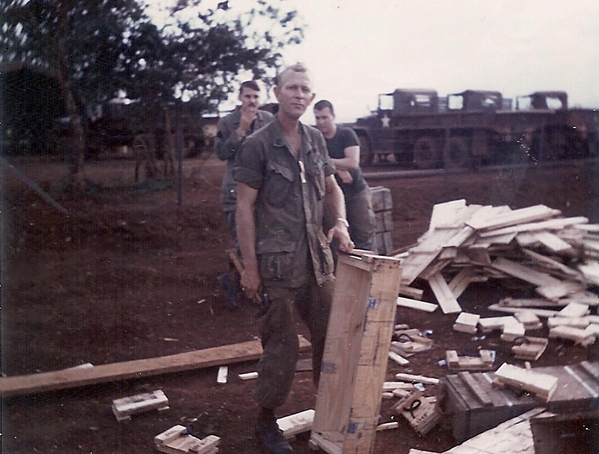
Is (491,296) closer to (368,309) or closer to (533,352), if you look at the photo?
(533,352)

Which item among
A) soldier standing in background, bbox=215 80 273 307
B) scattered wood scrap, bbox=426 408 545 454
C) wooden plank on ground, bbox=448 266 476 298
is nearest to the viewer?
scattered wood scrap, bbox=426 408 545 454

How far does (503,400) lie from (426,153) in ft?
35.6

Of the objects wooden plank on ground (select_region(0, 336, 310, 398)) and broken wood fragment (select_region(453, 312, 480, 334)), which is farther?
broken wood fragment (select_region(453, 312, 480, 334))

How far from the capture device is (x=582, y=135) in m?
16.0

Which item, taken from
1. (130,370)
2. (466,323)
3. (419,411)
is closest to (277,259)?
(419,411)

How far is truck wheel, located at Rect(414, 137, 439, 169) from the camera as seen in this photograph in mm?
13688

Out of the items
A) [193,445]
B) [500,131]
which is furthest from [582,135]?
[193,445]

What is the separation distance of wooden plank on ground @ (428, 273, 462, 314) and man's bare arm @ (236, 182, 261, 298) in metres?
3.49

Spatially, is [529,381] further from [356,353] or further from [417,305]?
[417,305]

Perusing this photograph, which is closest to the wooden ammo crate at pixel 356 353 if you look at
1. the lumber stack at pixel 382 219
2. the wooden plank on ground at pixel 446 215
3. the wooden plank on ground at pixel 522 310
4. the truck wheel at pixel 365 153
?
the wooden plank on ground at pixel 522 310

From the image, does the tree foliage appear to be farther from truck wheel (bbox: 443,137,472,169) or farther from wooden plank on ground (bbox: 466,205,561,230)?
truck wheel (bbox: 443,137,472,169)

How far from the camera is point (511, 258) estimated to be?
23.0 ft

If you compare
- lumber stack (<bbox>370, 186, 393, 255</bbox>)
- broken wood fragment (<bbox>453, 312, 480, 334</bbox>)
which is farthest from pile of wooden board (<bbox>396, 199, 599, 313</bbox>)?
lumber stack (<bbox>370, 186, 393, 255</bbox>)

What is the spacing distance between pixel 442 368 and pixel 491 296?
85.0 inches
